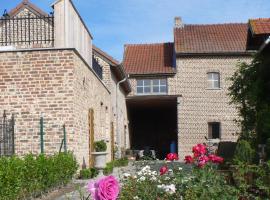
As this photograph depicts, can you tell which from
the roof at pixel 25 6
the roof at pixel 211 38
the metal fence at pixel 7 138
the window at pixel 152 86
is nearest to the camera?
the metal fence at pixel 7 138

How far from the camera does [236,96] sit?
1795cm

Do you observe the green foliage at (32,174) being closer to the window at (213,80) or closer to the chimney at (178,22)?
the window at (213,80)

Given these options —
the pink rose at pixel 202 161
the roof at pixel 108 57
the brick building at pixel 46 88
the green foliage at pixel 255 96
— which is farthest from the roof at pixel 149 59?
the pink rose at pixel 202 161

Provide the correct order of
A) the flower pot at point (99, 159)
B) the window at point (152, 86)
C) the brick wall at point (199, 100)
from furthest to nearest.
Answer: the window at point (152, 86) → the brick wall at point (199, 100) → the flower pot at point (99, 159)

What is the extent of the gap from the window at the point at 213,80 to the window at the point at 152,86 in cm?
298

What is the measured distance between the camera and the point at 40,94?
1309 cm

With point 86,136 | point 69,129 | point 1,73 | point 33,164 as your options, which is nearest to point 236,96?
point 86,136

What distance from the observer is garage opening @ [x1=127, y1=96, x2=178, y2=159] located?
40281 mm

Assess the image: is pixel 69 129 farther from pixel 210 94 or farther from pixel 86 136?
pixel 210 94

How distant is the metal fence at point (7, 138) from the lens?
1265 centimetres

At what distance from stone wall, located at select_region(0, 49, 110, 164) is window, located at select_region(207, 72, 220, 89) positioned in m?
21.4

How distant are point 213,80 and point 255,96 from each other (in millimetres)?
18848

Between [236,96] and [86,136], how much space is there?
231 inches

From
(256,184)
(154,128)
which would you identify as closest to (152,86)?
(154,128)
